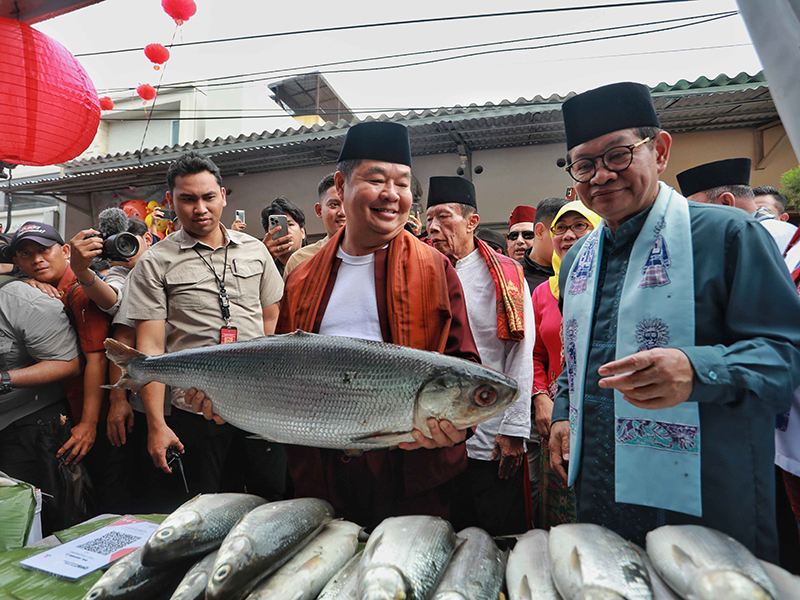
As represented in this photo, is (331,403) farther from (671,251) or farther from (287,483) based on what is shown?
(287,483)

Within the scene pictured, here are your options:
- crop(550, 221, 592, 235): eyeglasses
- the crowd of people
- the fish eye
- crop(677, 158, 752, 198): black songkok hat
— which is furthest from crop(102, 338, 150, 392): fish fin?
crop(677, 158, 752, 198): black songkok hat

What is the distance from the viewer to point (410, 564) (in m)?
1.28

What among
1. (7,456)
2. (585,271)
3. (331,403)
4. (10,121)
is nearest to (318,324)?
(331,403)

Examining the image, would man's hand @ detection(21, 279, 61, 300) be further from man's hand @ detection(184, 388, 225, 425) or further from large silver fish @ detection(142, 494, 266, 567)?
large silver fish @ detection(142, 494, 266, 567)

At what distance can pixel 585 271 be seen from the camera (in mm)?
2117

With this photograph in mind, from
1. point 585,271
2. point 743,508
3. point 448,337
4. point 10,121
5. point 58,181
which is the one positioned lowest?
point 743,508

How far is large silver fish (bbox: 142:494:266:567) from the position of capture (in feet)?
4.84

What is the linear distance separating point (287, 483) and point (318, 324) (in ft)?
6.43

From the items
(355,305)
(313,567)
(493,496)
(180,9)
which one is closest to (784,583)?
(313,567)

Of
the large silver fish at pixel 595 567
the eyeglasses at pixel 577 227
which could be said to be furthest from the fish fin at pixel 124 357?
the eyeglasses at pixel 577 227

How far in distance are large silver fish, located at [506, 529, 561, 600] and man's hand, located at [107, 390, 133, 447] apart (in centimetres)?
333

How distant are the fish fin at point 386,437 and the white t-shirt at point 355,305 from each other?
1.89 ft

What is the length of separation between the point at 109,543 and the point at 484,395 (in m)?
1.78

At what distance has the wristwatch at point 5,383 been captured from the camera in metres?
3.19
